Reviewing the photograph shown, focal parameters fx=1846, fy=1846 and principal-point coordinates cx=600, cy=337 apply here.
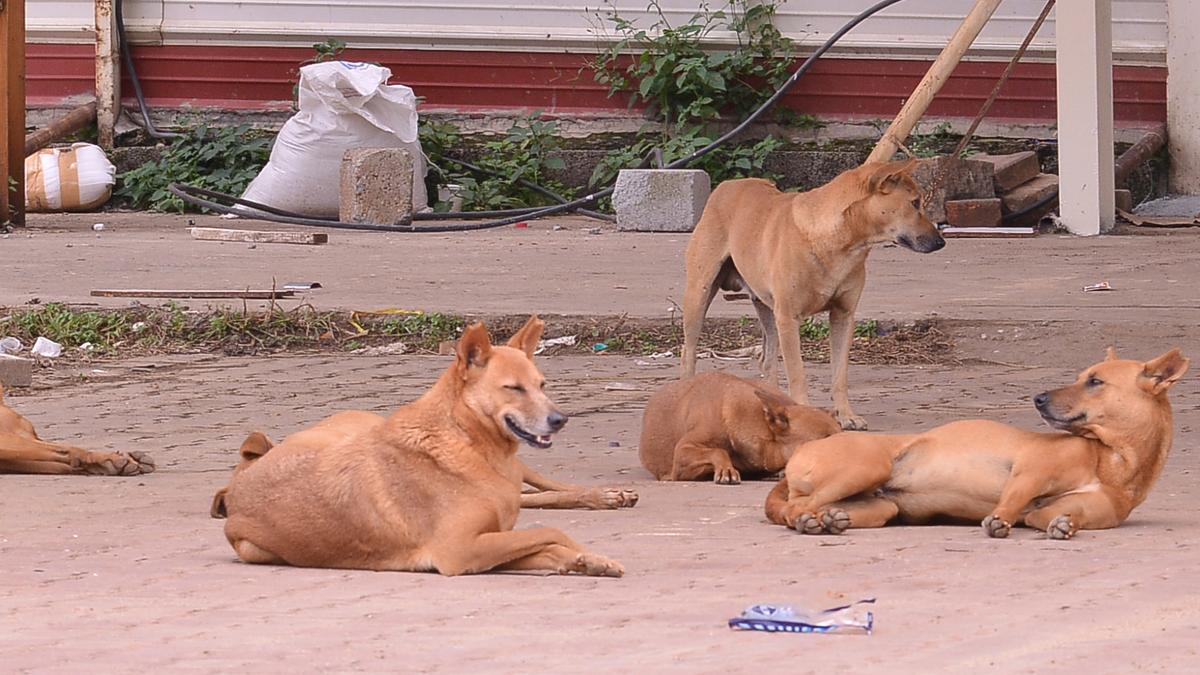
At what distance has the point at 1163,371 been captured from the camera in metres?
5.84

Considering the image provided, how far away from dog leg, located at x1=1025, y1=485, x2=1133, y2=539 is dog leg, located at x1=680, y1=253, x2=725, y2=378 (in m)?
4.02

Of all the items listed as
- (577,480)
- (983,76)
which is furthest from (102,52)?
(577,480)

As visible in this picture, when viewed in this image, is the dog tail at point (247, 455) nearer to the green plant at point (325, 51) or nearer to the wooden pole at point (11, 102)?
the wooden pole at point (11, 102)

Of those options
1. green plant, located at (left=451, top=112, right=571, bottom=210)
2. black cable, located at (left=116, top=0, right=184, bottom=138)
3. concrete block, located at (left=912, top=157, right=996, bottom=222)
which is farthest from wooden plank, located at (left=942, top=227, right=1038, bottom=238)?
black cable, located at (left=116, top=0, right=184, bottom=138)

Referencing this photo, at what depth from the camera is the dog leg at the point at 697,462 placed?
7219 millimetres

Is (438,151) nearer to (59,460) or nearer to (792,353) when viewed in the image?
(792,353)

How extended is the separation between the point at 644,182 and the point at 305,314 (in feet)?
20.5

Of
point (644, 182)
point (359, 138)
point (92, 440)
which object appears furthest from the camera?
point (359, 138)

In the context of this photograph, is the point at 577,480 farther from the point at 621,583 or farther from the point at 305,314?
the point at 305,314

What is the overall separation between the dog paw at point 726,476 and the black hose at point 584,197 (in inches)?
421

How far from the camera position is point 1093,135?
52.7ft

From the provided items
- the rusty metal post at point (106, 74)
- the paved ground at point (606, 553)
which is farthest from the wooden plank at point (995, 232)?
the rusty metal post at point (106, 74)

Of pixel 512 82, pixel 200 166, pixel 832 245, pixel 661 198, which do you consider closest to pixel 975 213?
pixel 661 198

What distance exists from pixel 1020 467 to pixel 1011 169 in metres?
11.8
